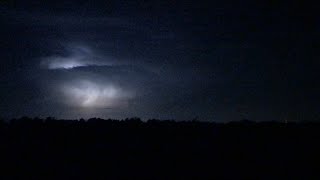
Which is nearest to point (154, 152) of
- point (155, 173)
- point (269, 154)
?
point (155, 173)

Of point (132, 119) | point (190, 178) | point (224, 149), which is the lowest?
point (190, 178)

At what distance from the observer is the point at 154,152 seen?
38.3ft

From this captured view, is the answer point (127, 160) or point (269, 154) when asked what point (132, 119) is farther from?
point (269, 154)

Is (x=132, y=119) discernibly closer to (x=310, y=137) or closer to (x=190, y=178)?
(x=190, y=178)

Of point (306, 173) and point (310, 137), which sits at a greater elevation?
point (310, 137)

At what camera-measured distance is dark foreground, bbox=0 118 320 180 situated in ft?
37.5

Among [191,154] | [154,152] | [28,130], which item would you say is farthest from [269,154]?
[28,130]

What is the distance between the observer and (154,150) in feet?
38.4

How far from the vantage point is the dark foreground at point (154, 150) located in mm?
11422

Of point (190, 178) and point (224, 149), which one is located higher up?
point (224, 149)

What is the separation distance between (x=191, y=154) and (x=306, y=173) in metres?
3.04

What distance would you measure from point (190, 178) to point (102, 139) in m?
2.55

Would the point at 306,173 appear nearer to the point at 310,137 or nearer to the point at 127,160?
the point at 310,137

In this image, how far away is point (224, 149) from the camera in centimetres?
1174
